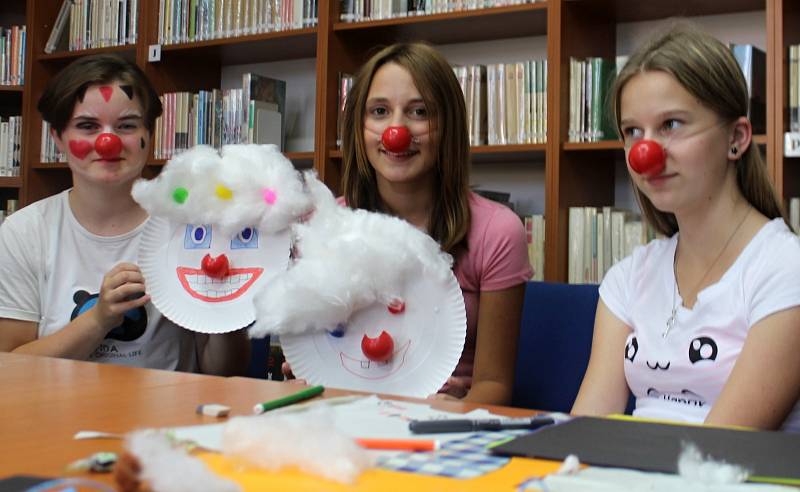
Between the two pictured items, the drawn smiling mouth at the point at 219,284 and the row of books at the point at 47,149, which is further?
the row of books at the point at 47,149

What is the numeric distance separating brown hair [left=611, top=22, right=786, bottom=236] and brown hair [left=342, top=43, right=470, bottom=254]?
366mm

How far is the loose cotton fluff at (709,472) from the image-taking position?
0.62 m

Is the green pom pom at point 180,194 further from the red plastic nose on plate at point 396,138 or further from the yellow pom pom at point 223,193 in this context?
the red plastic nose on plate at point 396,138

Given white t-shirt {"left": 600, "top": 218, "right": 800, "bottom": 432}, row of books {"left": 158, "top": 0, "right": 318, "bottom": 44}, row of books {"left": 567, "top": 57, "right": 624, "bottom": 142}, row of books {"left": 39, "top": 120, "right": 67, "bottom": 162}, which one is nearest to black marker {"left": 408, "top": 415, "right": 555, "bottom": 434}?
white t-shirt {"left": 600, "top": 218, "right": 800, "bottom": 432}

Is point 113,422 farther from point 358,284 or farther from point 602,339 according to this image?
point 602,339

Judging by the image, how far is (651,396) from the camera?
122cm

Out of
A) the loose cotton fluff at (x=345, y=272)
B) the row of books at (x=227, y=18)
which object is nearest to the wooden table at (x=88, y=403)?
the loose cotton fluff at (x=345, y=272)

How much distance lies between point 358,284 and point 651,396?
45 cm

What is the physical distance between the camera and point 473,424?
0.80 meters

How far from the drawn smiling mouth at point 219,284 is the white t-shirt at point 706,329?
2.00 feet

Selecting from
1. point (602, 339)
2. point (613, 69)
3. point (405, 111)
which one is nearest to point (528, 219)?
point (613, 69)

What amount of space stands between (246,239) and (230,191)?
8cm

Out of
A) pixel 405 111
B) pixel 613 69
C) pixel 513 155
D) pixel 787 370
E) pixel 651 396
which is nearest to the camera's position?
pixel 787 370

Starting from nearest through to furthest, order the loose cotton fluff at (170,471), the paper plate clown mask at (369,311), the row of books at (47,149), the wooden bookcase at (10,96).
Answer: the loose cotton fluff at (170,471)
the paper plate clown mask at (369,311)
the row of books at (47,149)
the wooden bookcase at (10,96)
